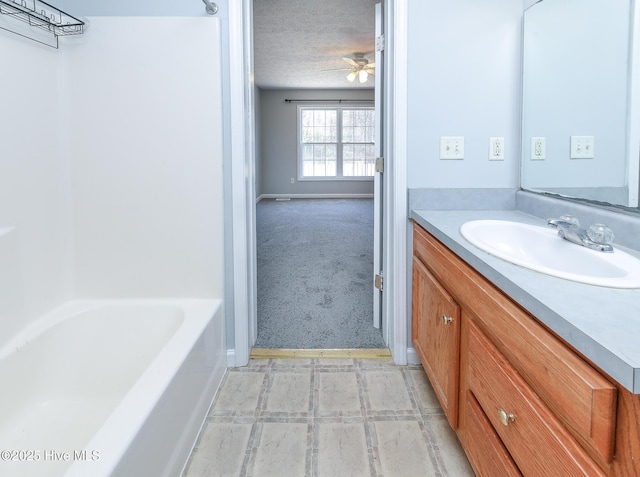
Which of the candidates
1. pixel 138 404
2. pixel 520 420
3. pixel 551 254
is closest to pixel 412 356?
pixel 551 254

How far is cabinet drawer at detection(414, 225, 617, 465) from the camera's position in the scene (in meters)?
0.68

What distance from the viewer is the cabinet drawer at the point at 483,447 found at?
1.06m

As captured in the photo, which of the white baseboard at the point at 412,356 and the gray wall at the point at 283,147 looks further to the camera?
the gray wall at the point at 283,147

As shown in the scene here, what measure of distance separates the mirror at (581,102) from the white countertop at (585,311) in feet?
1.14

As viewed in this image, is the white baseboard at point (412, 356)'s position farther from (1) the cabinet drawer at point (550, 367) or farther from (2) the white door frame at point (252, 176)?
(1) the cabinet drawer at point (550, 367)

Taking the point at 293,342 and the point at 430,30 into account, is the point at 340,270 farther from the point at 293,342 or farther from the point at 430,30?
the point at 430,30

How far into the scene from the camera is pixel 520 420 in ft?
3.19

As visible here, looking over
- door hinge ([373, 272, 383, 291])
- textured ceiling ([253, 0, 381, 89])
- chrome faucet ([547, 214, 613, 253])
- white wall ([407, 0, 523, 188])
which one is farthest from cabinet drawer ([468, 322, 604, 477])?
textured ceiling ([253, 0, 381, 89])

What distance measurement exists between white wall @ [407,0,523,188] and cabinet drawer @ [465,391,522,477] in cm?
111

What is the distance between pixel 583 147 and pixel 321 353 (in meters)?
1.49

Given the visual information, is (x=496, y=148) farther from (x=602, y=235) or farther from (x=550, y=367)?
(x=550, y=367)

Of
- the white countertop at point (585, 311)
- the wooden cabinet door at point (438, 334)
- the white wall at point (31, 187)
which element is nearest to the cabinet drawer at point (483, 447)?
the wooden cabinet door at point (438, 334)

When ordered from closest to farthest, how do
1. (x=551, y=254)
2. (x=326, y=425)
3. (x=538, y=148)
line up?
(x=551, y=254)
(x=326, y=425)
(x=538, y=148)

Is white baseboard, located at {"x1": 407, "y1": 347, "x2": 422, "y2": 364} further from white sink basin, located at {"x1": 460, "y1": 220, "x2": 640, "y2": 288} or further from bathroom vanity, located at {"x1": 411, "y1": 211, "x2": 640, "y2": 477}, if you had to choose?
white sink basin, located at {"x1": 460, "y1": 220, "x2": 640, "y2": 288}
